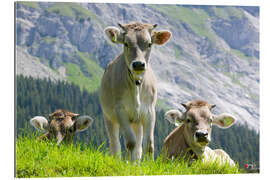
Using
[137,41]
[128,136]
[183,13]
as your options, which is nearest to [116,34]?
[137,41]

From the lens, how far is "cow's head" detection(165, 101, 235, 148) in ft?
26.3

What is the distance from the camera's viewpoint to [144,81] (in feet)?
26.6

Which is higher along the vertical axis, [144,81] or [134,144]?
[144,81]

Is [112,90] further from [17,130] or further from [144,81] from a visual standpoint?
[17,130]

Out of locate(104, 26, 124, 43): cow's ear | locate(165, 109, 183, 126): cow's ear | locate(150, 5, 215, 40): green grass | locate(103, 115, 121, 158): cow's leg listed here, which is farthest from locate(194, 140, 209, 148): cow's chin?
locate(150, 5, 215, 40): green grass

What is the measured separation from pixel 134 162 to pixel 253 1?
547cm

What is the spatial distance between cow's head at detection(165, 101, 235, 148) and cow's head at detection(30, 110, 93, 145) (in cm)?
181

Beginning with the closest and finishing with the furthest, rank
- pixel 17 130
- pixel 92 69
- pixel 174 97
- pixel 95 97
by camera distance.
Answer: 1. pixel 17 130
2. pixel 95 97
3. pixel 174 97
4. pixel 92 69

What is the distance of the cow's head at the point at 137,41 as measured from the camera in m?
7.54

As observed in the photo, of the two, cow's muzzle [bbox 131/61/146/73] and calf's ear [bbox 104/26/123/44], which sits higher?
calf's ear [bbox 104/26/123/44]

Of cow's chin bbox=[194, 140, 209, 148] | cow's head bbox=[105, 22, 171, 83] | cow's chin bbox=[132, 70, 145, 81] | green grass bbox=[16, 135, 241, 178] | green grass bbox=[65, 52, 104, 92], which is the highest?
green grass bbox=[65, 52, 104, 92]

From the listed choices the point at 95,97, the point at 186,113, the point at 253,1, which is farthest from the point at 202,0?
the point at 95,97

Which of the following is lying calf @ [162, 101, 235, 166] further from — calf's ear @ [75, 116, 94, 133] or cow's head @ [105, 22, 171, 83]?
calf's ear @ [75, 116, 94, 133]

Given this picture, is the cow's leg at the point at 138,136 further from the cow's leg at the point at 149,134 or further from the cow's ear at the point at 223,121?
the cow's ear at the point at 223,121
